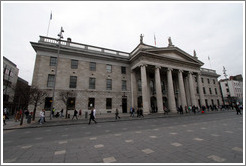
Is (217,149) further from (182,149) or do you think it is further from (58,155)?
(58,155)

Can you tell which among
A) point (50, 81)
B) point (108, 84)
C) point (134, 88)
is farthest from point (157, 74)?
point (50, 81)

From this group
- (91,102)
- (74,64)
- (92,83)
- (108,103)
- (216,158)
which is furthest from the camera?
(108,103)

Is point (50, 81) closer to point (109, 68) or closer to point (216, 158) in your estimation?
point (109, 68)

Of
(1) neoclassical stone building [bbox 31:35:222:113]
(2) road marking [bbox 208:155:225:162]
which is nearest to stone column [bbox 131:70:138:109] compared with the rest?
(1) neoclassical stone building [bbox 31:35:222:113]

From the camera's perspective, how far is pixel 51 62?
68.6ft

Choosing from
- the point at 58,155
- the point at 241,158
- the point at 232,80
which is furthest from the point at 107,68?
the point at 232,80

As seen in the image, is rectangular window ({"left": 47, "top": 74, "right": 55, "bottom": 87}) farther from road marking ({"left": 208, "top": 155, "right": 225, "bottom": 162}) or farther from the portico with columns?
road marking ({"left": 208, "top": 155, "right": 225, "bottom": 162})

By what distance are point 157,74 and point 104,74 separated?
11.5 m

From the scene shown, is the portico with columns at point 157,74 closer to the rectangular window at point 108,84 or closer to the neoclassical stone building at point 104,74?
the neoclassical stone building at point 104,74

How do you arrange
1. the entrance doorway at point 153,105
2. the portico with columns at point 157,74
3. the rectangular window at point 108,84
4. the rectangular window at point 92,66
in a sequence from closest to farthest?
the portico with columns at point 157,74, the rectangular window at point 92,66, the rectangular window at point 108,84, the entrance doorway at point 153,105

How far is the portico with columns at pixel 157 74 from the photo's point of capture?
909 inches

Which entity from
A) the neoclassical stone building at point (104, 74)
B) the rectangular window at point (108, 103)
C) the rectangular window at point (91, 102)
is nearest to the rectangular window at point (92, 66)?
the neoclassical stone building at point (104, 74)

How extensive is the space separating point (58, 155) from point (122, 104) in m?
21.1

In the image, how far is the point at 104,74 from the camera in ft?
80.7
